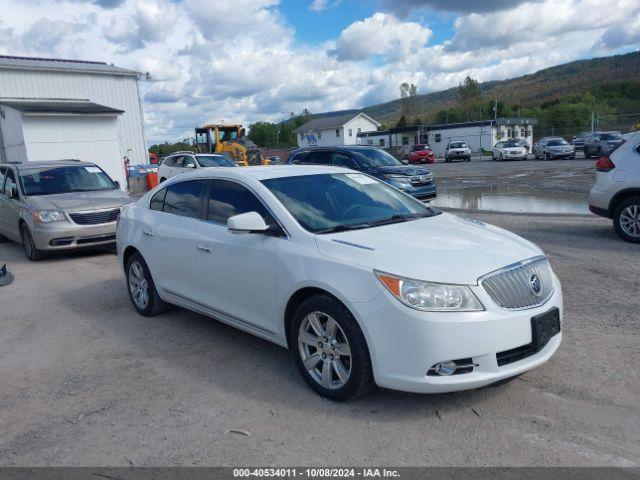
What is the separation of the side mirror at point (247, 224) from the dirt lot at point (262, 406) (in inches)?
45.7

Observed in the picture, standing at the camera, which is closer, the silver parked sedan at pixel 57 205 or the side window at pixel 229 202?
the side window at pixel 229 202

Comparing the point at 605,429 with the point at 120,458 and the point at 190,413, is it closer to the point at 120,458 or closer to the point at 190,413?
the point at 190,413

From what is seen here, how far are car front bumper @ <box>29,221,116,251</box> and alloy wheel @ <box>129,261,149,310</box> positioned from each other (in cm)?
377

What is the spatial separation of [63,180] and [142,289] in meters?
5.65

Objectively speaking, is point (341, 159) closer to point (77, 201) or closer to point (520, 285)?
point (77, 201)

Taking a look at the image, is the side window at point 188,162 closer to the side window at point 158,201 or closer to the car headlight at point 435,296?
the side window at point 158,201

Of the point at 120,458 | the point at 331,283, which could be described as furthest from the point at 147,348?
the point at 331,283

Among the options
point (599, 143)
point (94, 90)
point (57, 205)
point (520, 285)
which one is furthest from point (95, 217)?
point (599, 143)

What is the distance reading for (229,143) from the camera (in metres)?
32.0

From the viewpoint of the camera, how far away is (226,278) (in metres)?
4.73

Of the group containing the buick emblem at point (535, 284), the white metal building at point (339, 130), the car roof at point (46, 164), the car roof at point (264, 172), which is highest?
the white metal building at point (339, 130)

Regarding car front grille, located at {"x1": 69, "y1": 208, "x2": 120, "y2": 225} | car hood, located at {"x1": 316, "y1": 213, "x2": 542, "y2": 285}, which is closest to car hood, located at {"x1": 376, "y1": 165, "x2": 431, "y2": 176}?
car front grille, located at {"x1": 69, "y1": 208, "x2": 120, "y2": 225}

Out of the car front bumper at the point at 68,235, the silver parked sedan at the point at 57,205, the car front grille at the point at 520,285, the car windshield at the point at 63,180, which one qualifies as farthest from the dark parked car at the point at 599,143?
the car front grille at the point at 520,285

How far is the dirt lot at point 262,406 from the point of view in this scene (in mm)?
3285
